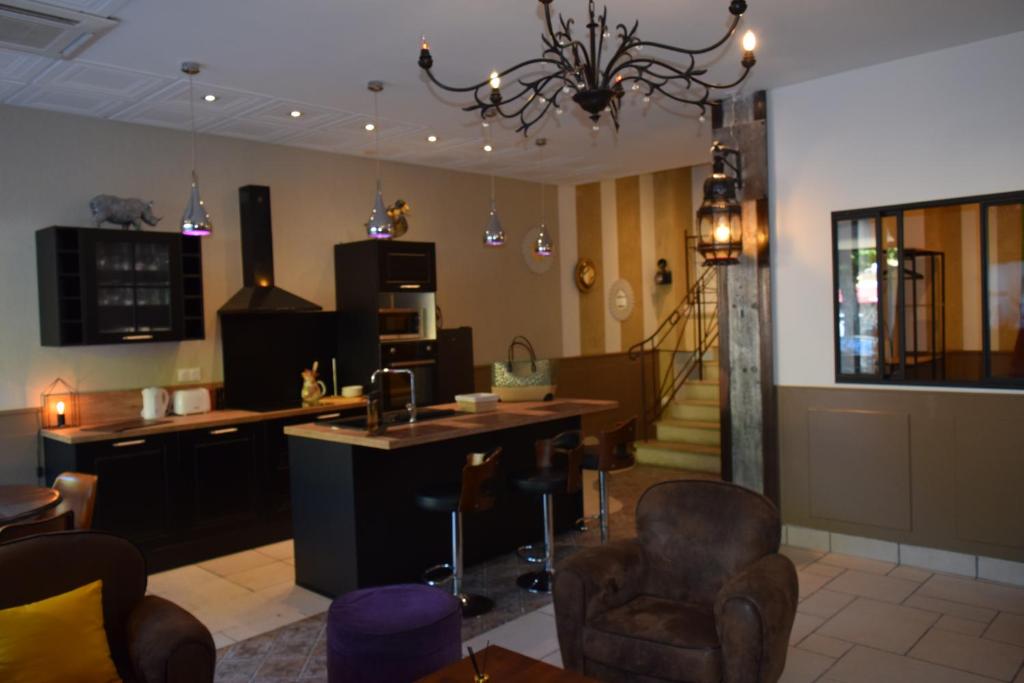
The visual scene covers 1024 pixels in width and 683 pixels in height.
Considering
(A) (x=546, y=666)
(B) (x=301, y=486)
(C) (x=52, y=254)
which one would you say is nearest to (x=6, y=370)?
(C) (x=52, y=254)

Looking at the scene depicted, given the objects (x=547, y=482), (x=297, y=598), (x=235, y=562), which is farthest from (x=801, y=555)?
(x=235, y=562)

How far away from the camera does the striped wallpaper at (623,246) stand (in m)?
9.41

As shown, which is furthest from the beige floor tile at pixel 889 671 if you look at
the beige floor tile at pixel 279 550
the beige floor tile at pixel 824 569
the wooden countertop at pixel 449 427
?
the beige floor tile at pixel 279 550

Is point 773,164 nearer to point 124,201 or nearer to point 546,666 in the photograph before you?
point 546,666

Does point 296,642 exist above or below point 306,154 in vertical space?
below

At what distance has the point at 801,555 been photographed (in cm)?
542

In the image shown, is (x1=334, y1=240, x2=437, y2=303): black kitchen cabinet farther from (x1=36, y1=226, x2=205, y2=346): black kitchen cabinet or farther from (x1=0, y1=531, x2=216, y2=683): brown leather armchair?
(x1=0, y1=531, x2=216, y2=683): brown leather armchair

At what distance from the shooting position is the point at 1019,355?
6.36 meters

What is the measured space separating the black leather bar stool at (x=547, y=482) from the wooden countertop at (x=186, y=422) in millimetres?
2110

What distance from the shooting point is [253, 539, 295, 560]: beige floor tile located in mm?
5707

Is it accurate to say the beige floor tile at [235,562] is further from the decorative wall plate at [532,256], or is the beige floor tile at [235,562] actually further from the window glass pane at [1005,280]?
the window glass pane at [1005,280]

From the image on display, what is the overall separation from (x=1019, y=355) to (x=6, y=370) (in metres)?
7.70

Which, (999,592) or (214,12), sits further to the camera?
(999,592)

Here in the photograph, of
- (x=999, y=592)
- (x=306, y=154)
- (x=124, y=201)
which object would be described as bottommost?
(x=999, y=592)
